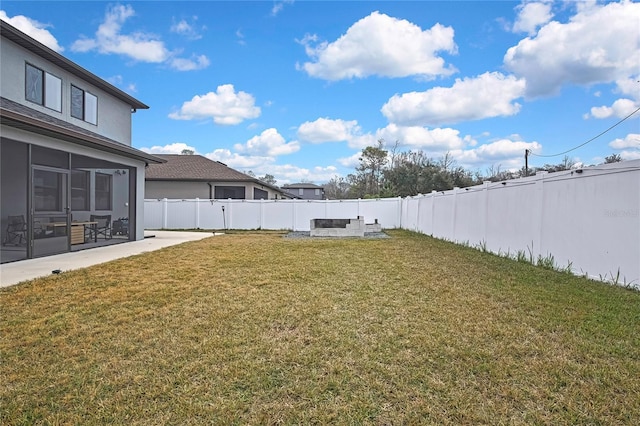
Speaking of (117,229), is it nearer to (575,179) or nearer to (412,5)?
(412,5)

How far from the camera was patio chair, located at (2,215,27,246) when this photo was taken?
10.3 meters

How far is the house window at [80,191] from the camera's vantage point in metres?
13.5

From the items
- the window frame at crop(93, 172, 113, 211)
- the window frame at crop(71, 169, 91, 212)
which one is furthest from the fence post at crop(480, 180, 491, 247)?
the window frame at crop(93, 172, 113, 211)

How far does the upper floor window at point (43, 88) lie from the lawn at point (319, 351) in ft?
21.2

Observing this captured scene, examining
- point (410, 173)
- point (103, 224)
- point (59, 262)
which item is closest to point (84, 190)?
point (103, 224)

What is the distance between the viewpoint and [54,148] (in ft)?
27.5

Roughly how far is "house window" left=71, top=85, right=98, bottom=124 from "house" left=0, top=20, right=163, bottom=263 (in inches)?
1.2

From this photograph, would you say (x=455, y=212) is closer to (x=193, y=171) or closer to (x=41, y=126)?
(x=41, y=126)

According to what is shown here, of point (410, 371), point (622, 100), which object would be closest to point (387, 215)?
point (622, 100)

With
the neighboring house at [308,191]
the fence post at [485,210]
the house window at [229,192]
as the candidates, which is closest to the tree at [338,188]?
the neighboring house at [308,191]

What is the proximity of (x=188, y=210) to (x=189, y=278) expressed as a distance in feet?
46.8

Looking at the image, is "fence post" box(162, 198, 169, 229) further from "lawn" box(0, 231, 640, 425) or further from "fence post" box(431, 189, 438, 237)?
"lawn" box(0, 231, 640, 425)

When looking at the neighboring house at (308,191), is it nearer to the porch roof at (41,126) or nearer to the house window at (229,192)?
the house window at (229,192)

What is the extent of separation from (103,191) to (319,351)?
15.4 meters
